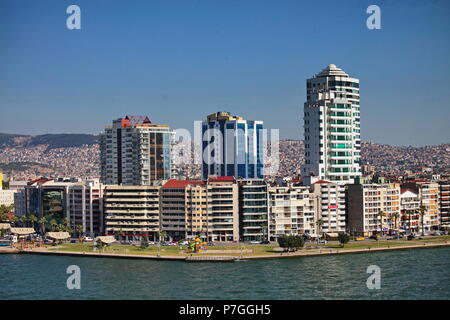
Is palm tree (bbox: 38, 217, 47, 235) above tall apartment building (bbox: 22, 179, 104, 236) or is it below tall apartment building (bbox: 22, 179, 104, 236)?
below

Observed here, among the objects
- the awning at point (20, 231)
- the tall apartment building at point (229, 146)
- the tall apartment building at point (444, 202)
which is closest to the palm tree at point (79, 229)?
the awning at point (20, 231)

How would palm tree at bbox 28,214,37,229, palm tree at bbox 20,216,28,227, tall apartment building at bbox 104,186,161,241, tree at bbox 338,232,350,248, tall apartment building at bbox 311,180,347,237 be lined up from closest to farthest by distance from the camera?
tree at bbox 338,232,350,248, tall apartment building at bbox 104,186,161,241, tall apartment building at bbox 311,180,347,237, palm tree at bbox 28,214,37,229, palm tree at bbox 20,216,28,227

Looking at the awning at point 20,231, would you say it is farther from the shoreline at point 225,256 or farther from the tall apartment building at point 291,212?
the tall apartment building at point 291,212


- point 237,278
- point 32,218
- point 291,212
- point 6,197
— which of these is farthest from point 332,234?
point 6,197

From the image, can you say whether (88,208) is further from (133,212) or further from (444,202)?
(444,202)

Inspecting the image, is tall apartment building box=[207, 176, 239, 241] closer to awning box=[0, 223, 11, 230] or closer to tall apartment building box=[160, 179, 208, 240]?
tall apartment building box=[160, 179, 208, 240]

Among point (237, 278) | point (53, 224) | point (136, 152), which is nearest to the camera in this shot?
point (237, 278)

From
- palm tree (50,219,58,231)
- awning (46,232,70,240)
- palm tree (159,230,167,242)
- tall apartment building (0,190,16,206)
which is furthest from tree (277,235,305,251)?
tall apartment building (0,190,16,206)
